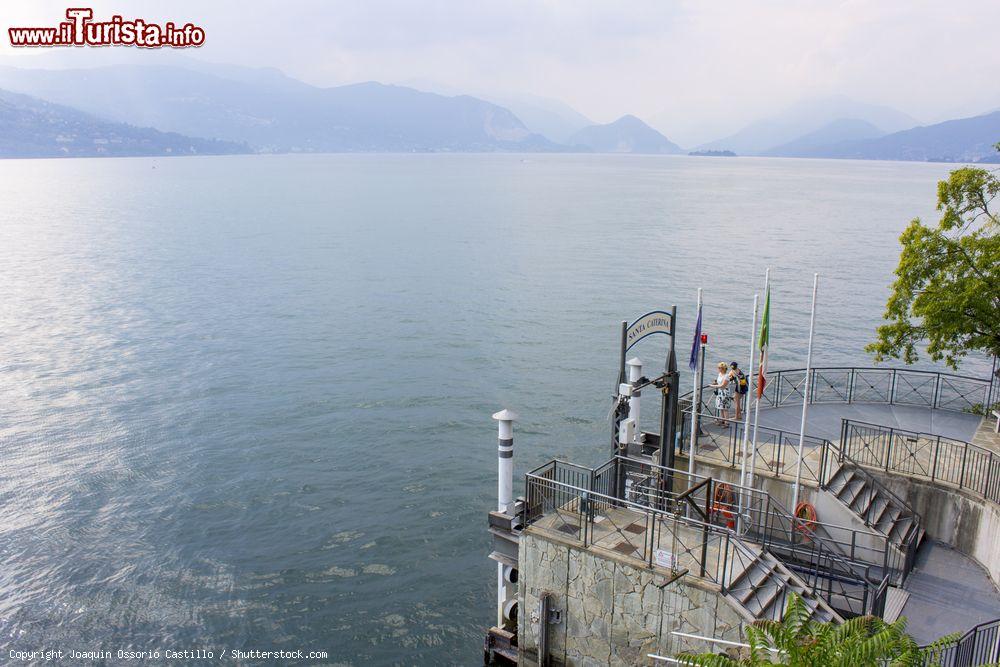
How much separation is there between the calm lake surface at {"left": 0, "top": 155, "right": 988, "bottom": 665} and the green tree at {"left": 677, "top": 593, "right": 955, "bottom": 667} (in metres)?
7.67

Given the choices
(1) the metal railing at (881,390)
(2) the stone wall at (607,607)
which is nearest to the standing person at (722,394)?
(1) the metal railing at (881,390)

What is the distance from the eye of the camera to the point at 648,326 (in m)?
15.2

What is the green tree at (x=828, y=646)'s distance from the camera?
8.57 metres

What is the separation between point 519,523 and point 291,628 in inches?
240

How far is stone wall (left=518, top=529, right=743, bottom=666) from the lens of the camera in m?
11.4

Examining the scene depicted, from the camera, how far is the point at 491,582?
1792cm

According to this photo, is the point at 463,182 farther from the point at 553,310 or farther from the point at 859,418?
the point at 859,418

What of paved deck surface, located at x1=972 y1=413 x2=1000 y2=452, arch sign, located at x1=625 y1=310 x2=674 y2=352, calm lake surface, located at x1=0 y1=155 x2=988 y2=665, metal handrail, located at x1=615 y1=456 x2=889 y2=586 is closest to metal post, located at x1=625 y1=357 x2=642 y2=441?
metal handrail, located at x1=615 y1=456 x2=889 y2=586

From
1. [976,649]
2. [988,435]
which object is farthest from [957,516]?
[976,649]

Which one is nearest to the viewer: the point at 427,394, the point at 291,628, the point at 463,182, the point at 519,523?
the point at 519,523

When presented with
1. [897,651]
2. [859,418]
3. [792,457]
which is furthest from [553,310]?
[897,651]

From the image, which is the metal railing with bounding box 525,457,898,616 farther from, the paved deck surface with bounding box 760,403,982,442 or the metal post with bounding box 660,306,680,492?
the paved deck surface with bounding box 760,403,982,442

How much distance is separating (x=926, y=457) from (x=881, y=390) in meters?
12.7

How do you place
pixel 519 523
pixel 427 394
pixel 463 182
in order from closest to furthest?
pixel 519 523 → pixel 427 394 → pixel 463 182
